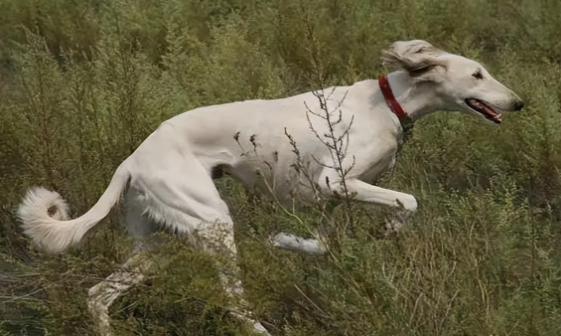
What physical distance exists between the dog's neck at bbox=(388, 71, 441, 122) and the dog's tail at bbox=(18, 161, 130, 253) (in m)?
1.51

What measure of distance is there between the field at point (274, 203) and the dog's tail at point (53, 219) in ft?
0.27

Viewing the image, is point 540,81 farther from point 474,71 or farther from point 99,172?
point 99,172

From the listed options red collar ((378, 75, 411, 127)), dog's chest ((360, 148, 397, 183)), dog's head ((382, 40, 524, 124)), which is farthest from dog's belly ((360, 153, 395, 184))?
dog's head ((382, 40, 524, 124))

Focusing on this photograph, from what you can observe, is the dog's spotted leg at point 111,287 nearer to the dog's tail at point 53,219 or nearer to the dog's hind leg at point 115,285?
the dog's hind leg at point 115,285

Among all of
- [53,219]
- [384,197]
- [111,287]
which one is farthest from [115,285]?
[384,197]

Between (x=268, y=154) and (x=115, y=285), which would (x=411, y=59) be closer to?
(x=268, y=154)

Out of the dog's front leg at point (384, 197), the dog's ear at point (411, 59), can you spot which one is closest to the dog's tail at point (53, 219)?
the dog's front leg at point (384, 197)

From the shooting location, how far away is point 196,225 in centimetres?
557

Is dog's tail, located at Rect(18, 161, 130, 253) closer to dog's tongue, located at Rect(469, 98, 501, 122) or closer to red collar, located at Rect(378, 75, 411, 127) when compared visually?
red collar, located at Rect(378, 75, 411, 127)

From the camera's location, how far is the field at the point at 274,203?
4.78m

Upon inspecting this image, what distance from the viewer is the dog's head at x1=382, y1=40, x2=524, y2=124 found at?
615cm

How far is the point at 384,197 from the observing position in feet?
19.1

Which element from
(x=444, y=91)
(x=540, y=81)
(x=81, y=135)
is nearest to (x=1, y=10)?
(x=81, y=135)

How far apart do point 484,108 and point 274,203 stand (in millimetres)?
1242
